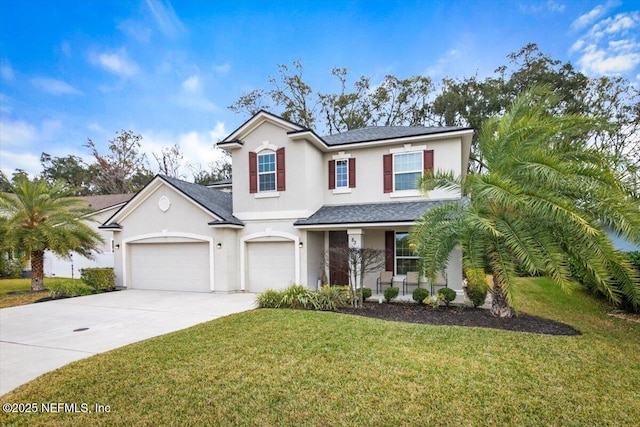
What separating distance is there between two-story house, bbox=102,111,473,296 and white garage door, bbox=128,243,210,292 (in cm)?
4

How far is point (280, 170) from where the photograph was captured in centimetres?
1330

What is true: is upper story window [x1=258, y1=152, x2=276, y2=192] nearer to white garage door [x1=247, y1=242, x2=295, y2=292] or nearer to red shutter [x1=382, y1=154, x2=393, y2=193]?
white garage door [x1=247, y1=242, x2=295, y2=292]

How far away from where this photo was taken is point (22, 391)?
15.7 feet

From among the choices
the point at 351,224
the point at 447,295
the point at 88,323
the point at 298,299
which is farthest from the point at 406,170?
the point at 88,323

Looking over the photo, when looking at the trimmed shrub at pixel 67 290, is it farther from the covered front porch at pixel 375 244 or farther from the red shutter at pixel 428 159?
the red shutter at pixel 428 159

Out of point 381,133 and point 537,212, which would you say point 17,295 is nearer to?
→ point 381,133

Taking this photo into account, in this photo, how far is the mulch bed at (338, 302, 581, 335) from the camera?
7718mm

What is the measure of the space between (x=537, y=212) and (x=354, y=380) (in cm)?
556

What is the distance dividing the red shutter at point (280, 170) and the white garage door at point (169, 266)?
13.1 feet

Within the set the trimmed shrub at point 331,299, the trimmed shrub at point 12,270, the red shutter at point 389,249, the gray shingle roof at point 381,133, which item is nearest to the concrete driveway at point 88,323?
the trimmed shrub at point 331,299

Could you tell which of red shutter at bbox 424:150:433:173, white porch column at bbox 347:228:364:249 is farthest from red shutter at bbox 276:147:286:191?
red shutter at bbox 424:150:433:173

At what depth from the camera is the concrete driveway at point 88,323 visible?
6152 mm

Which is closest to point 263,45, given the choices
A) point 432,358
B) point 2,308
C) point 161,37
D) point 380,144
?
point 161,37

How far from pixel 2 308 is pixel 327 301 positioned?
36.4 ft
